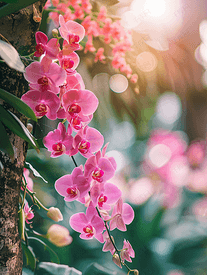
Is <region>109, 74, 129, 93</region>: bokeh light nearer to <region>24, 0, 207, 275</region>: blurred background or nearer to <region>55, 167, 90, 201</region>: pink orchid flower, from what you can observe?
<region>24, 0, 207, 275</region>: blurred background

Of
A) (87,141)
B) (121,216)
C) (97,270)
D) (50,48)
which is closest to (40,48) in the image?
(50,48)

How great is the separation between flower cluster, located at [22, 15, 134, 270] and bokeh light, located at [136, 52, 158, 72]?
0.76 metres

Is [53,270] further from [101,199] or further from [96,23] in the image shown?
[96,23]

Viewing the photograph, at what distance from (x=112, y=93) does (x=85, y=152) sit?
797mm

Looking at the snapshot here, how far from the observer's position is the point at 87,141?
0.27 m

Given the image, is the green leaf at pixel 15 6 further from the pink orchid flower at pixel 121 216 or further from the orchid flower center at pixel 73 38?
the pink orchid flower at pixel 121 216

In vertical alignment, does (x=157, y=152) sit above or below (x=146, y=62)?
below

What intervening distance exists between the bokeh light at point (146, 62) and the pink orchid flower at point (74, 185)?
817mm

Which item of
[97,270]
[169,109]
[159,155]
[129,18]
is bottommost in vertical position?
[97,270]

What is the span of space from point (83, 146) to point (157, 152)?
2.41 feet

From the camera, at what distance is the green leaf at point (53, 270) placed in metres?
0.83

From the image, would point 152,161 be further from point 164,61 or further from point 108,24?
point 108,24

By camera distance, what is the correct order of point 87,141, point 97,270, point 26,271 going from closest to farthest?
point 87,141 < point 26,271 < point 97,270

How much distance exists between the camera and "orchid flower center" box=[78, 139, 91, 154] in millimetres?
269
